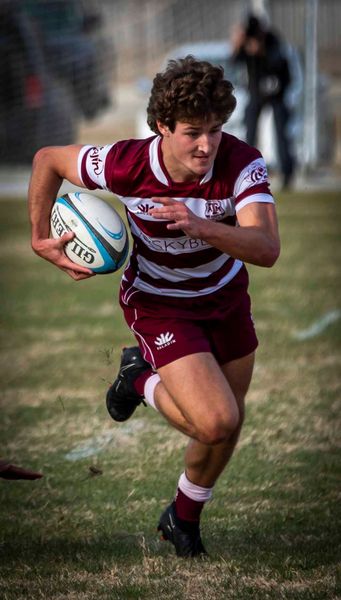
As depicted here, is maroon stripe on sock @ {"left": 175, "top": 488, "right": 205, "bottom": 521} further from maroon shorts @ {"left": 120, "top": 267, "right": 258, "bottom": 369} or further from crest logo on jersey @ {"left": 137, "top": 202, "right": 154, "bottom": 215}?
crest logo on jersey @ {"left": 137, "top": 202, "right": 154, "bottom": 215}

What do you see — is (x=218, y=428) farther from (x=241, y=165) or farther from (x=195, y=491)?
(x=241, y=165)

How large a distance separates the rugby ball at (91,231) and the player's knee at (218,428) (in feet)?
2.65

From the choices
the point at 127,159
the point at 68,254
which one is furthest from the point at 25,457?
the point at 127,159

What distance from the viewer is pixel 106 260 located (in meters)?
4.72

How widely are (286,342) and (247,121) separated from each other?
799 cm

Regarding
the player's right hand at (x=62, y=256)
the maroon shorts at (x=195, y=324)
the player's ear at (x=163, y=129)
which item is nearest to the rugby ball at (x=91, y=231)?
the player's right hand at (x=62, y=256)

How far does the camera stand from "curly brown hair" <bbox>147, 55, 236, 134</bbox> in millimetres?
Answer: 4328

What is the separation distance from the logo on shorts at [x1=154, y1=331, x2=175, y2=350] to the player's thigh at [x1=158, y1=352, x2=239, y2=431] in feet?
0.30

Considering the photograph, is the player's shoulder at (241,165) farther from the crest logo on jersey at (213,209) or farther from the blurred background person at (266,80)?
the blurred background person at (266,80)

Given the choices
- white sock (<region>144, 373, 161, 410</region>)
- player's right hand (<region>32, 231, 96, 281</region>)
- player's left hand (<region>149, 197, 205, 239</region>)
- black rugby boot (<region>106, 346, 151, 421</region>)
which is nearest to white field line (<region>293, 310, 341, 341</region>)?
black rugby boot (<region>106, 346, 151, 421</region>)

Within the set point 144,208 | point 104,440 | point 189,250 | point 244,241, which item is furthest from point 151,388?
point 104,440

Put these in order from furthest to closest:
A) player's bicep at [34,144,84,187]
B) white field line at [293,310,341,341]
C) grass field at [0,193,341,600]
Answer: white field line at [293,310,341,341] < player's bicep at [34,144,84,187] < grass field at [0,193,341,600]

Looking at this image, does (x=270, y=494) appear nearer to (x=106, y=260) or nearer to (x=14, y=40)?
(x=106, y=260)

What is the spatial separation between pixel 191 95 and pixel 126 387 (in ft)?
4.65
